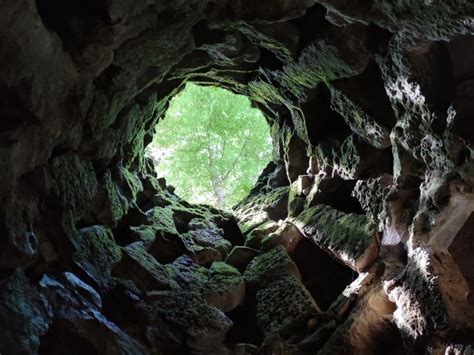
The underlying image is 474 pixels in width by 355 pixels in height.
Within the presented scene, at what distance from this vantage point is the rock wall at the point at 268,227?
380 centimetres

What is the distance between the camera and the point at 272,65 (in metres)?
7.64

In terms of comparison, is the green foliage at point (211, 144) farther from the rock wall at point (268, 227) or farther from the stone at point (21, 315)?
the stone at point (21, 315)

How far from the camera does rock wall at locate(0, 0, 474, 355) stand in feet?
12.5

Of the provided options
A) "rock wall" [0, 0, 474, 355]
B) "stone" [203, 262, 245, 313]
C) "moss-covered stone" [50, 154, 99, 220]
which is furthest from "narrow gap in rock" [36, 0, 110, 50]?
"stone" [203, 262, 245, 313]

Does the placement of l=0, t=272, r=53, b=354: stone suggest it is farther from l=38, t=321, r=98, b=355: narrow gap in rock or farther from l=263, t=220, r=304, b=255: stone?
l=263, t=220, r=304, b=255: stone

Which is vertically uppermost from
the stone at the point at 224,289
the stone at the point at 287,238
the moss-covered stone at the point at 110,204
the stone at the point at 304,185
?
the moss-covered stone at the point at 110,204

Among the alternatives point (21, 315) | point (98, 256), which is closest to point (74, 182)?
point (98, 256)

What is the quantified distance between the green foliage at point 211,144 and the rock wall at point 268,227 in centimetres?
976

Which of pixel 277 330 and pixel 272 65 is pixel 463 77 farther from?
pixel 277 330

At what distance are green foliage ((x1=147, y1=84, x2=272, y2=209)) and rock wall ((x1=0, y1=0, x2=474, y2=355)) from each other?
976 centimetres

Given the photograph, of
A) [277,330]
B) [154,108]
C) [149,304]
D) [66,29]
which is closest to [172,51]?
[66,29]

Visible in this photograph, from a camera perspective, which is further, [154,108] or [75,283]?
[154,108]

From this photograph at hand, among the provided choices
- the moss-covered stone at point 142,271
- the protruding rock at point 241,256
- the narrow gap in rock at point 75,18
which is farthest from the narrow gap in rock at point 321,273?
the narrow gap in rock at point 75,18

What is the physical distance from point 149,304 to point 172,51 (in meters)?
3.25
